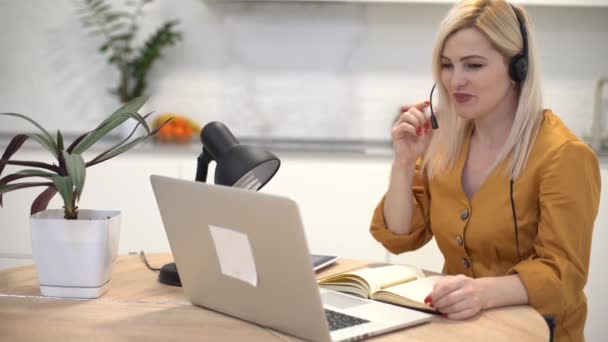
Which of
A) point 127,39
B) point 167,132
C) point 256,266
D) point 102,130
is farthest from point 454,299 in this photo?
point 127,39

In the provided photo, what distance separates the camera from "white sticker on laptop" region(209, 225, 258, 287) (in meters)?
1.28

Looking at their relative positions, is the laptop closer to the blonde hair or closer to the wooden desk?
the wooden desk

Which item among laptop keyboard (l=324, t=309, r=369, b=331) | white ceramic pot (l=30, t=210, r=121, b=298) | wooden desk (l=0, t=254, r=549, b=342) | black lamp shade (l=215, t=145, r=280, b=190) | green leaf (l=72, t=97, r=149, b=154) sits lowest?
wooden desk (l=0, t=254, r=549, b=342)

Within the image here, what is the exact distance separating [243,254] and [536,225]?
0.76 meters

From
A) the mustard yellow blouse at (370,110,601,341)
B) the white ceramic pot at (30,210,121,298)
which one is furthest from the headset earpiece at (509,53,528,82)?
the white ceramic pot at (30,210,121,298)

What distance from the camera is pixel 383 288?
4.96 feet

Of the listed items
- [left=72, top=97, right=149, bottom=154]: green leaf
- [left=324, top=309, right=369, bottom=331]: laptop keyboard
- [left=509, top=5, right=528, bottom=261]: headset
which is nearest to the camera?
[left=324, top=309, right=369, bottom=331]: laptop keyboard

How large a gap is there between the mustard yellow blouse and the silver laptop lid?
56cm

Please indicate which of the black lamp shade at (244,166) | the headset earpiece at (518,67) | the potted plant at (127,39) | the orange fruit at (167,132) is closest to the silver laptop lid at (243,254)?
the black lamp shade at (244,166)

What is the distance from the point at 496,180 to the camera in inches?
70.0

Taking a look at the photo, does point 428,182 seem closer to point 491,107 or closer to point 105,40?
point 491,107

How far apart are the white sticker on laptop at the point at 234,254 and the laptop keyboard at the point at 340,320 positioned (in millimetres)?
146

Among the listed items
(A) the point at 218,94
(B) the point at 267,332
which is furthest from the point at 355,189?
(B) the point at 267,332

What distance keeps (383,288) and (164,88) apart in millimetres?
2385
